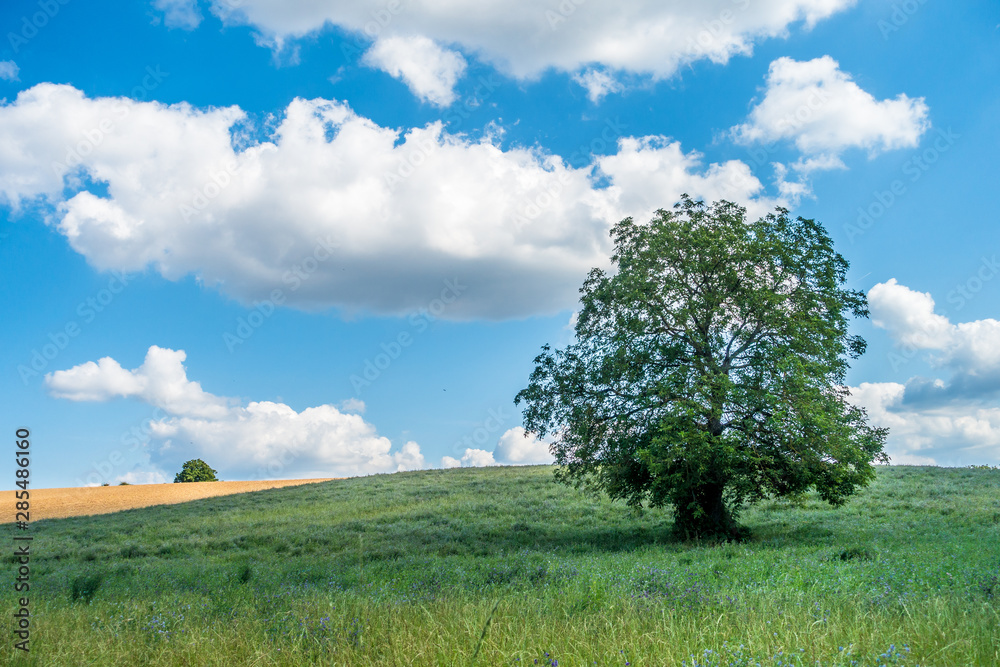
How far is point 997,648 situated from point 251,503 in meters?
44.4

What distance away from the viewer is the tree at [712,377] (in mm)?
19031

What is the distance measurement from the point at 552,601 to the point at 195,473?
83.5 metres

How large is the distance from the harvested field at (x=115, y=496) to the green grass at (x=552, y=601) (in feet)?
76.9

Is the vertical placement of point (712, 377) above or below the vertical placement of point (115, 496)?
above

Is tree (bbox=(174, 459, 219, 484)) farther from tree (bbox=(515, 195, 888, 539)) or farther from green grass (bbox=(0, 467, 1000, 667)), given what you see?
Result: tree (bbox=(515, 195, 888, 539))

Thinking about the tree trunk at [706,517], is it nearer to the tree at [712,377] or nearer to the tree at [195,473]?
the tree at [712,377]

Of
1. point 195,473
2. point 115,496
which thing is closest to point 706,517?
point 115,496

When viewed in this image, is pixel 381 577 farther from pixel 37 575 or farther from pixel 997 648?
pixel 37 575

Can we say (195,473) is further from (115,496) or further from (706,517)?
(706,517)

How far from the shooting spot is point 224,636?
6641 millimetres

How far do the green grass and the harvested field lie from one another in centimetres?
2345

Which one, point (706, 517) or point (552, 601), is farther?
point (706, 517)

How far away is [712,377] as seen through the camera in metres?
19.4

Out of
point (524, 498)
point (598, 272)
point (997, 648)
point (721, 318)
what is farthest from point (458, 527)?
point (997, 648)
